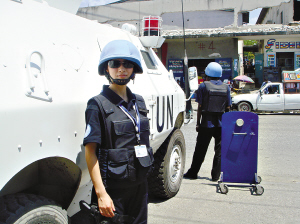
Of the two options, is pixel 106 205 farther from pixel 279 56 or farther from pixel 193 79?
pixel 279 56

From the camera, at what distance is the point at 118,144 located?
2.28 metres

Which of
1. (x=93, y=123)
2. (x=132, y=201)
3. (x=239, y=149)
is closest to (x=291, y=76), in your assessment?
(x=239, y=149)

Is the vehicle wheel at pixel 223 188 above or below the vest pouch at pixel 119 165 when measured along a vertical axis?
below

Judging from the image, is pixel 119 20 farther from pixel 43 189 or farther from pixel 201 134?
pixel 43 189

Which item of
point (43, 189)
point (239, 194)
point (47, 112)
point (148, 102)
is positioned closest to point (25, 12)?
point (47, 112)

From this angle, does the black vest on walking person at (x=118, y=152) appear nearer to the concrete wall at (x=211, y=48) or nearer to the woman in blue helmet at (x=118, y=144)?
the woman in blue helmet at (x=118, y=144)

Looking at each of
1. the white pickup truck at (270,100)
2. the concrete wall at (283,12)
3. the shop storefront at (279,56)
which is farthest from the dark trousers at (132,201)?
the concrete wall at (283,12)

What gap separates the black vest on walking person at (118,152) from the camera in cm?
224

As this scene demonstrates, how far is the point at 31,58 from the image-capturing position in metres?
2.21

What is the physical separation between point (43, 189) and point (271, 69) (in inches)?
814

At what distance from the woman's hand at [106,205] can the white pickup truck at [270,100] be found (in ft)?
45.4

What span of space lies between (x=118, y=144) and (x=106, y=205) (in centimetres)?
39

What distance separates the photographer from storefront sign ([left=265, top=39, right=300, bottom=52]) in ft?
68.4

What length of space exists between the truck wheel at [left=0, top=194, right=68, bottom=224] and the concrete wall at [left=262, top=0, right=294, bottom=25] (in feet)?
77.3
